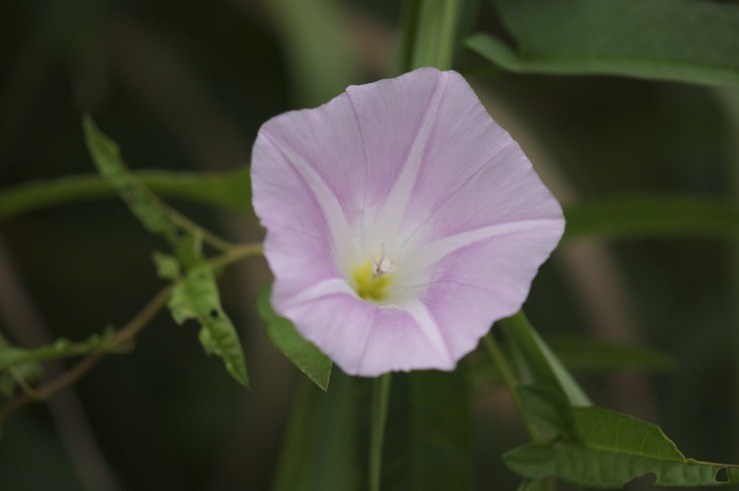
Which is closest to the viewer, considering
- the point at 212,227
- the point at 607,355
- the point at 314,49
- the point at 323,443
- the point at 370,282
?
the point at 370,282

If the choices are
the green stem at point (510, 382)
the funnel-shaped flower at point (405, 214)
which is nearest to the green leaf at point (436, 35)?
the funnel-shaped flower at point (405, 214)

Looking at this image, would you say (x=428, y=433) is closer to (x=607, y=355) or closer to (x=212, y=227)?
(x=607, y=355)

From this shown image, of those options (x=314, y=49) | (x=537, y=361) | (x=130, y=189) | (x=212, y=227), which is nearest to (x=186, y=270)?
(x=130, y=189)


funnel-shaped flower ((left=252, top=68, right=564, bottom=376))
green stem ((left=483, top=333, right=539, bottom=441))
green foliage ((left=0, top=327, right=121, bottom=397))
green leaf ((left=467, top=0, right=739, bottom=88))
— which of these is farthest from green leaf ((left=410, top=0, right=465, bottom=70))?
green foliage ((left=0, top=327, right=121, bottom=397))

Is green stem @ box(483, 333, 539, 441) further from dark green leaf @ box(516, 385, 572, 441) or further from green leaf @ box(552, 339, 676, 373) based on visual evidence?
green leaf @ box(552, 339, 676, 373)

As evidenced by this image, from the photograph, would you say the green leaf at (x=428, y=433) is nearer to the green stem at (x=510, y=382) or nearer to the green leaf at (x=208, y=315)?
the green stem at (x=510, y=382)
